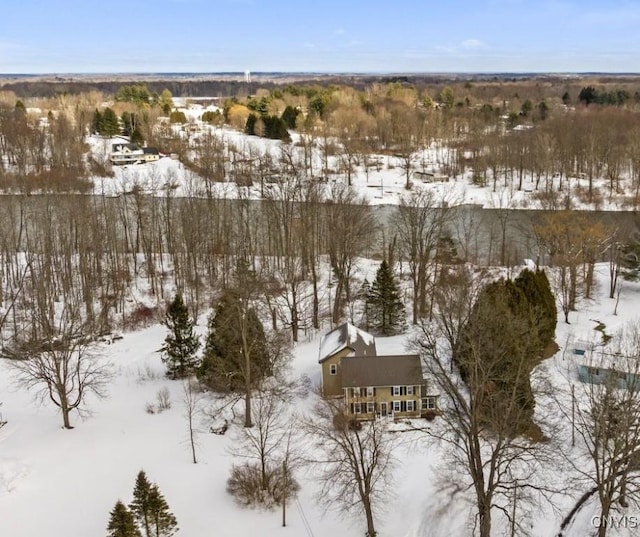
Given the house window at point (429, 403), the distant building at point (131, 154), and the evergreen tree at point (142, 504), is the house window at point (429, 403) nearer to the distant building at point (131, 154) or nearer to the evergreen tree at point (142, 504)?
the evergreen tree at point (142, 504)

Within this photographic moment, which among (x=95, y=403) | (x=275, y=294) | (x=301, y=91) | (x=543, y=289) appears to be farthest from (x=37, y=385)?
(x=301, y=91)

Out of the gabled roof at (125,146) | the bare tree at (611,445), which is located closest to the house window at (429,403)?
the bare tree at (611,445)

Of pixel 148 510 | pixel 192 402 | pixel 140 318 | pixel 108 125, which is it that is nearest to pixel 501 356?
pixel 148 510

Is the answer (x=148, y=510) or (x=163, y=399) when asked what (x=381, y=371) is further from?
(x=148, y=510)

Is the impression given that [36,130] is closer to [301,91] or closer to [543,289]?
[301,91]

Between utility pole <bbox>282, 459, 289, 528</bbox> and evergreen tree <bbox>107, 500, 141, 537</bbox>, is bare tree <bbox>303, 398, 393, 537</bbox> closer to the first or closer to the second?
utility pole <bbox>282, 459, 289, 528</bbox>

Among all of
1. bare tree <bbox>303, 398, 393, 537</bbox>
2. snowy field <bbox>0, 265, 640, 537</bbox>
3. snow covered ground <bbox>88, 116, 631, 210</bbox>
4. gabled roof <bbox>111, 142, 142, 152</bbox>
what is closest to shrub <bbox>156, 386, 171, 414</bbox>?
snowy field <bbox>0, 265, 640, 537</bbox>
